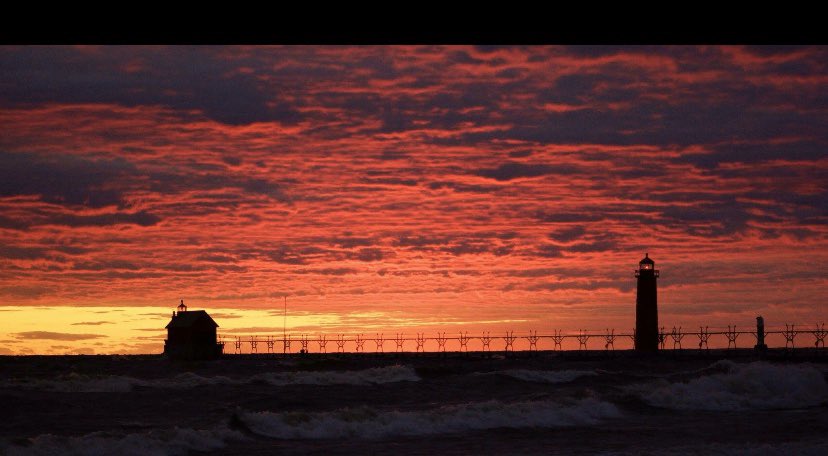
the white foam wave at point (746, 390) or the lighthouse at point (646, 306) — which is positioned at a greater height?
the lighthouse at point (646, 306)

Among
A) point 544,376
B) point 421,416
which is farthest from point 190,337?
point 421,416

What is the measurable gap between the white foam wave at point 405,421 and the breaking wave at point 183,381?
17093mm

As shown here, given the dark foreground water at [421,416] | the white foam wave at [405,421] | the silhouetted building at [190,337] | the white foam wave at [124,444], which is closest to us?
the white foam wave at [124,444]

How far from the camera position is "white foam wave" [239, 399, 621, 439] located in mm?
27328

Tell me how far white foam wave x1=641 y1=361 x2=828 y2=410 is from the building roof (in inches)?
1751

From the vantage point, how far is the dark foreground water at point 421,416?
2366cm

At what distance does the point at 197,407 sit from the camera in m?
34.3

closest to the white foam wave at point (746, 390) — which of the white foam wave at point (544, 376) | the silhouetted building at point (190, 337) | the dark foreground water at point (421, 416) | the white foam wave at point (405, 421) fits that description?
the dark foreground water at point (421, 416)

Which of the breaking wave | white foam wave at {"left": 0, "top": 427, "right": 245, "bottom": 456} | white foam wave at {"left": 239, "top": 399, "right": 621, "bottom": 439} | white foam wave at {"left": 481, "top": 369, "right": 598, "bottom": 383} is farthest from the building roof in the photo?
white foam wave at {"left": 0, "top": 427, "right": 245, "bottom": 456}

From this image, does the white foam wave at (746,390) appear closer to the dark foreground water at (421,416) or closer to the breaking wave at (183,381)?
the dark foreground water at (421,416)

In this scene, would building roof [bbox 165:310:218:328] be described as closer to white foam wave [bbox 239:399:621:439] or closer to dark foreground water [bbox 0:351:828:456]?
dark foreground water [bbox 0:351:828:456]
